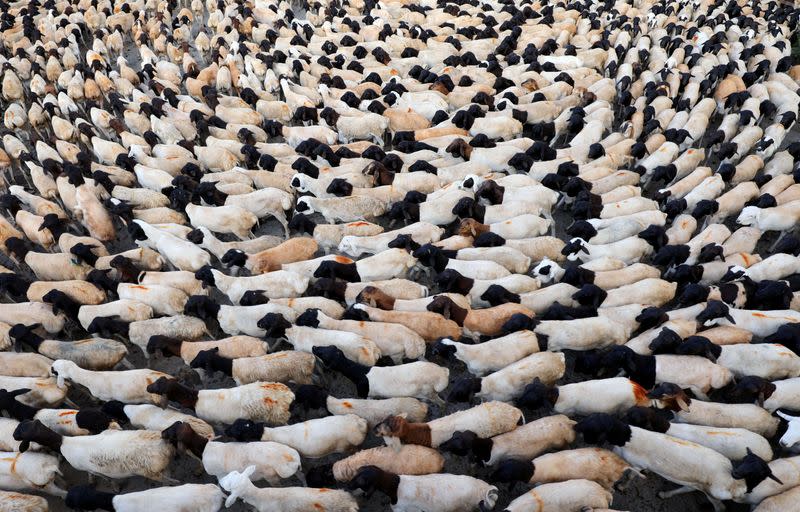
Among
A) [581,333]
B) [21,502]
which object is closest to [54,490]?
[21,502]

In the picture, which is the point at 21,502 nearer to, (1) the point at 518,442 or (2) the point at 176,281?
(2) the point at 176,281

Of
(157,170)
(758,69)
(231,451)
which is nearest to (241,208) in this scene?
(157,170)

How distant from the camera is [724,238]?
8617 millimetres

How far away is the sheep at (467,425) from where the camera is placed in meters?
5.92

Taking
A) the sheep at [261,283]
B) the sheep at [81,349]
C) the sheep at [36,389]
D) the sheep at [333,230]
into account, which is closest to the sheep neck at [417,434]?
the sheep at [261,283]

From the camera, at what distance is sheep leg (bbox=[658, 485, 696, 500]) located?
5672 mm

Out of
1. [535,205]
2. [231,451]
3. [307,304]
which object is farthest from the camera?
[535,205]

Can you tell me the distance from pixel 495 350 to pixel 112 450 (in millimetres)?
4322

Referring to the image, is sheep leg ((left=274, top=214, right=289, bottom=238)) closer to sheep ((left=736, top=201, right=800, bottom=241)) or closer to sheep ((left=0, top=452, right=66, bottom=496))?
sheep ((left=0, top=452, right=66, bottom=496))

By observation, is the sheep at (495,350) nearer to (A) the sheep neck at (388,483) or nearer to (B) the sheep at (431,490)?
(B) the sheep at (431,490)

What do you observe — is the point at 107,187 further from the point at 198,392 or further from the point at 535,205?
the point at 535,205

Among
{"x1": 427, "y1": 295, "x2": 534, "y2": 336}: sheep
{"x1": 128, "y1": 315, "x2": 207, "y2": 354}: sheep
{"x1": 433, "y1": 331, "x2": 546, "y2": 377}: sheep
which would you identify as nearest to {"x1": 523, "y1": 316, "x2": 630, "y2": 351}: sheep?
{"x1": 433, "y1": 331, "x2": 546, "y2": 377}: sheep

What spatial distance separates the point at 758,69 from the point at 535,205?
816 centimetres

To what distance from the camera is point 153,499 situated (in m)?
5.32
